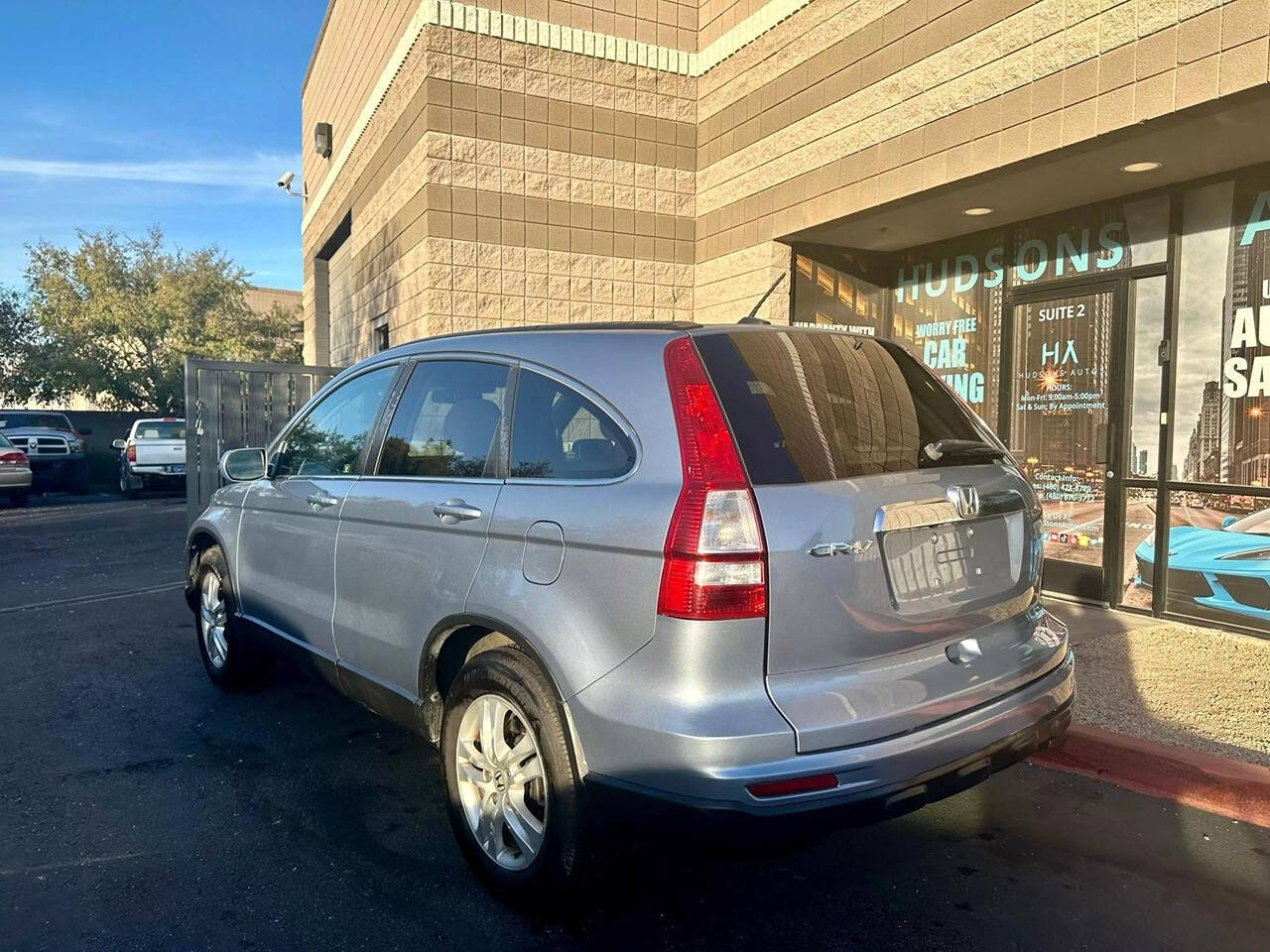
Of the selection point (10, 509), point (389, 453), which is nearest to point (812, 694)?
point (389, 453)

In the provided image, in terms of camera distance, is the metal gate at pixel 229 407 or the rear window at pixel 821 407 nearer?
the rear window at pixel 821 407

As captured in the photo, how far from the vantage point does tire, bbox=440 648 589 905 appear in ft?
8.67

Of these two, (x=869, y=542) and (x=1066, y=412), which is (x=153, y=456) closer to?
(x=1066, y=412)

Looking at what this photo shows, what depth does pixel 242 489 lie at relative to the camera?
4.86 m

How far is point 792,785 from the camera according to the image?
231cm

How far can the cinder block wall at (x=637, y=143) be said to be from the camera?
24.4ft

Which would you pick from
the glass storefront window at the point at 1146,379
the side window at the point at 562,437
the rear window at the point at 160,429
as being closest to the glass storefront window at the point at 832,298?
the glass storefront window at the point at 1146,379

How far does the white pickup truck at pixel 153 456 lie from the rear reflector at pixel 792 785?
61.6ft

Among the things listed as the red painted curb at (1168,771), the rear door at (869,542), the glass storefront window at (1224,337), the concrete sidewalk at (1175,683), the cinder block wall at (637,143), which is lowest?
the red painted curb at (1168,771)

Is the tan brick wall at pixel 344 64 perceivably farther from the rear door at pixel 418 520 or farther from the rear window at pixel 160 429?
the rear door at pixel 418 520

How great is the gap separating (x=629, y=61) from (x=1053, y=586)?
280 inches

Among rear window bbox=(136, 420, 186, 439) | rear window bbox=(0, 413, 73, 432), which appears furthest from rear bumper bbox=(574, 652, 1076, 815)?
rear window bbox=(0, 413, 73, 432)

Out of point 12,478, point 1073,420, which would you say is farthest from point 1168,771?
point 12,478

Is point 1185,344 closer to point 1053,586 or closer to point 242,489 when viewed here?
point 1053,586
